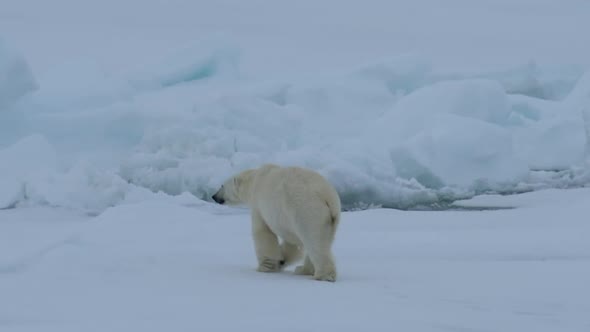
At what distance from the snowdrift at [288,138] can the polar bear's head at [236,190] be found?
3038 millimetres

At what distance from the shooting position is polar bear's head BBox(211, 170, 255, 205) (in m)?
3.73

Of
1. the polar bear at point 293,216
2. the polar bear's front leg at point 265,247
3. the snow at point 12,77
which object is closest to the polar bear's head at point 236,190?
the polar bear at point 293,216

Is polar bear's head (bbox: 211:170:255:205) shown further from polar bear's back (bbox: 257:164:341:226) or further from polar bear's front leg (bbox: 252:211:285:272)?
polar bear's back (bbox: 257:164:341:226)

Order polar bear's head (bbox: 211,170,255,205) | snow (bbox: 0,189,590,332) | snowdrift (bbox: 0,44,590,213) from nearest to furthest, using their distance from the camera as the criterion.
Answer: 1. snow (bbox: 0,189,590,332)
2. polar bear's head (bbox: 211,170,255,205)
3. snowdrift (bbox: 0,44,590,213)

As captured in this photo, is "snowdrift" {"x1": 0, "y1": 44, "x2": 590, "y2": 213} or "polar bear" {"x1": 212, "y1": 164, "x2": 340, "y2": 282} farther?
"snowdrift" {"x1": 0, "y1": 44, "x2": 590, "y2": 213}

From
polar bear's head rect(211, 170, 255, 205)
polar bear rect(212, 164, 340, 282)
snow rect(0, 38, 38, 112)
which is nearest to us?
polar bear rect(212, 164, 340, 282)

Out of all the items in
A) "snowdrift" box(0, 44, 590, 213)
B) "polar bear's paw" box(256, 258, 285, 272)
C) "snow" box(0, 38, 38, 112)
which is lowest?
"snowdrift" box(0, 44, 590, 213)

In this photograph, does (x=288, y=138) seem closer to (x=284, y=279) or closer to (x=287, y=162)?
(x=287, y=162)

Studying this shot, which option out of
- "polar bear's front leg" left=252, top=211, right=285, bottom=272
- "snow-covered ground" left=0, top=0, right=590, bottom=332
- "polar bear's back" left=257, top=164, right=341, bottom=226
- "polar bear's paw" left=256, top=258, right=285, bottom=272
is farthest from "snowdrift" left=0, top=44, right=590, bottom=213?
"polar bear's back" left=257, top=164, right=341, bottom=226

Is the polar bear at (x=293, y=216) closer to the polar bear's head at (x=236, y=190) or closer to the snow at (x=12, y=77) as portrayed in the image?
the polar bear's head at (x=236, y=190)

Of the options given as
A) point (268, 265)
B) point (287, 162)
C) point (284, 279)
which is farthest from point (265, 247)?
point (287, 162)

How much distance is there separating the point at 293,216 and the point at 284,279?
24 cm

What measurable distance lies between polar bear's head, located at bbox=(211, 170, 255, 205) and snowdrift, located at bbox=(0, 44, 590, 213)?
120 inches

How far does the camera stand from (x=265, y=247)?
3.47m
